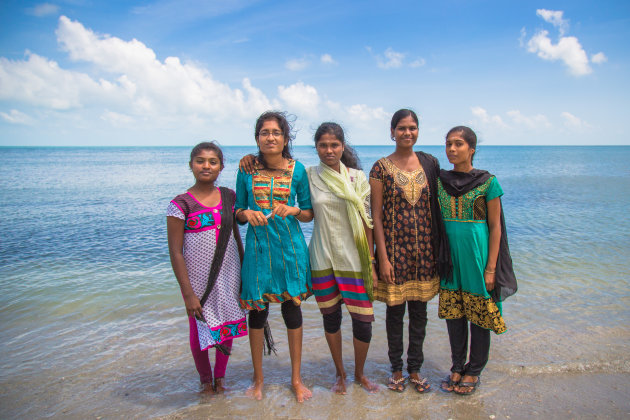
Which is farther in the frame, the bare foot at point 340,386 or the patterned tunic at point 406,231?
the bare foot at point 340,386

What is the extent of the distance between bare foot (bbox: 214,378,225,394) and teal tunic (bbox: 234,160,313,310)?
843mm

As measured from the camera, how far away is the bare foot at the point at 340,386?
3.12m

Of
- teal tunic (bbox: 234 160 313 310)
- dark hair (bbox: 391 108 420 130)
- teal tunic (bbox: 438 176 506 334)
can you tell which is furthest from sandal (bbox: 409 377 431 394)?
dark hair (bbox: 391 108 420 130)

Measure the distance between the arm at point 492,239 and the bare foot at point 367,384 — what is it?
1236mm

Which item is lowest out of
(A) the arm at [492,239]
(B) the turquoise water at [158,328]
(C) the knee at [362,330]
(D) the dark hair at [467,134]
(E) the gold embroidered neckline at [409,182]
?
(B) the turquoise water at [158,328]

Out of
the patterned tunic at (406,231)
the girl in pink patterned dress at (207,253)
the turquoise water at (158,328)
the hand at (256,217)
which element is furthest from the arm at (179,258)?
the patterned tunic at (406,231)

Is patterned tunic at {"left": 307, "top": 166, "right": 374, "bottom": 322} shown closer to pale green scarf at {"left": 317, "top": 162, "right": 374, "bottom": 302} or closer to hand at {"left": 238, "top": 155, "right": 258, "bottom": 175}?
pale green scarf at {"left": 317, "top": 162, "right": 374, "bottom": 302}

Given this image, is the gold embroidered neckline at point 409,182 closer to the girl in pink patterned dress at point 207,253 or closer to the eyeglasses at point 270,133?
the eyeglasses at point 270,133

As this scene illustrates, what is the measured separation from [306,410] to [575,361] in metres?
2.62

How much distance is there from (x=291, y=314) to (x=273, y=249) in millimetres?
559

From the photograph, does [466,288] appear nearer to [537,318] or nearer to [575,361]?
[575,361]

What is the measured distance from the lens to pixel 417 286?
2932mm

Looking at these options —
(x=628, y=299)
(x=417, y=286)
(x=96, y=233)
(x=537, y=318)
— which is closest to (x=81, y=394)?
(x=417, y=286)

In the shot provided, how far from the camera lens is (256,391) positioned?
3100 millimetres
